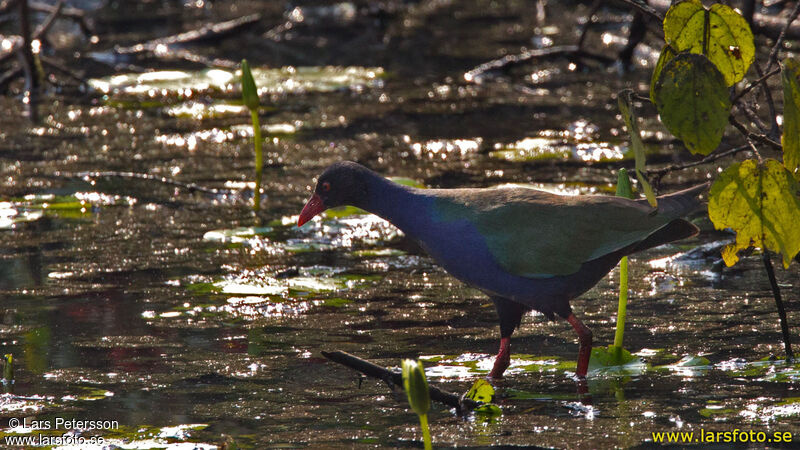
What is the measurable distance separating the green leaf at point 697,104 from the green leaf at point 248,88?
316 centimetres

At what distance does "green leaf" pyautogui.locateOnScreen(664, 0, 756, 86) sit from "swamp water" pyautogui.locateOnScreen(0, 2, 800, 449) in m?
1.03

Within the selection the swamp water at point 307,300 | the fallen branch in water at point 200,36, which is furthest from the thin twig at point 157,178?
the fallen branch in water at point 200,36

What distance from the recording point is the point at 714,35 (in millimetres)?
3217

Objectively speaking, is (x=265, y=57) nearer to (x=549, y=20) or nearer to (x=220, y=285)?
(x=549, y=20)

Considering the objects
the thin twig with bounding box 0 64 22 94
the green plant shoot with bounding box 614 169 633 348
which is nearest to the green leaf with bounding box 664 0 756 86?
the green plant shoot with bounding box 614 169 633 348

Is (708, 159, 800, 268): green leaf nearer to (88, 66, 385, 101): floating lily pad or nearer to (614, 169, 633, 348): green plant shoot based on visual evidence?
(614, 169, 633, 348): green plant shoot

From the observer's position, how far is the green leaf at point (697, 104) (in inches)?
117

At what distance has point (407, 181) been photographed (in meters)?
5.77

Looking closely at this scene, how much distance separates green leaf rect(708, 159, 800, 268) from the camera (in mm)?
3119

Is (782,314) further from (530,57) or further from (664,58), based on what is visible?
(530,57)

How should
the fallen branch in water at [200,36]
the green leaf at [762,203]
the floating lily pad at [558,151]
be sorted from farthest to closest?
the fallen branch in water at [200,36], the floating lily pad at [558,151], the green leaf at [762,203]

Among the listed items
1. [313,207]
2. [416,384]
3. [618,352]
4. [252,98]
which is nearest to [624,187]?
[618,352]

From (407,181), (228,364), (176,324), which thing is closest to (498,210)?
(228,364)

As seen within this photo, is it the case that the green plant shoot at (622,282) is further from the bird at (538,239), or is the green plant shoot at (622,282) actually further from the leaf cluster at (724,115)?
the leaf cluster at (724,115)
